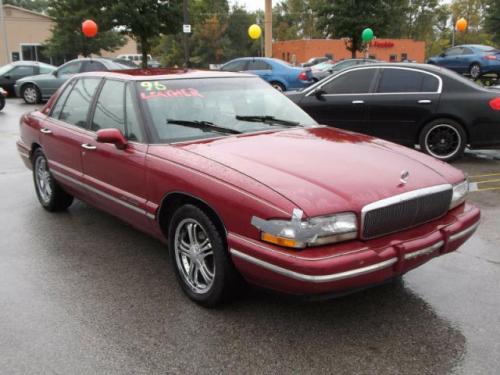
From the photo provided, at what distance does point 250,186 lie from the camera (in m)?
3.19

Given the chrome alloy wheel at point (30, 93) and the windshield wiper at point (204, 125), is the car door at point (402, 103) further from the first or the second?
the chrome alloy wheel at point (30, 93)

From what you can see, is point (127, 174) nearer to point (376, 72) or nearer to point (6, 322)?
point (6, 322)

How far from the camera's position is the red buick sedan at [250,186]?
300 centimetres

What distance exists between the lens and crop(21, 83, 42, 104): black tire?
18.9 meters

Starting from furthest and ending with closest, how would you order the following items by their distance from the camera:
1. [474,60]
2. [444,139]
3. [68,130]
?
[474,60], [444,139], [68,130]

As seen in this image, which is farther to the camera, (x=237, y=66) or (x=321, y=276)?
(x=237, y=66)

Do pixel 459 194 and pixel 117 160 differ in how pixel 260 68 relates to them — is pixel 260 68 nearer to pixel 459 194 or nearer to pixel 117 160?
pixel 117 160

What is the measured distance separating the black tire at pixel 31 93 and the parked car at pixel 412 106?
1292 centimetres

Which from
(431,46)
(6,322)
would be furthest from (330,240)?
(431,46)

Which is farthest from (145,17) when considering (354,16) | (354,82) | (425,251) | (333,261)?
(333,261)

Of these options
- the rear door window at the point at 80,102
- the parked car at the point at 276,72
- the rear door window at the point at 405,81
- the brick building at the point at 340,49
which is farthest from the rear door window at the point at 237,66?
the brick building at the point at 340,49

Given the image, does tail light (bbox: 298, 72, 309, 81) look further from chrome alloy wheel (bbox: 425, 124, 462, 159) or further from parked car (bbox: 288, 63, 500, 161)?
chrome alloy wheel (bbox: 425, 124, 462, 159)

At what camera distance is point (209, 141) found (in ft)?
13.2

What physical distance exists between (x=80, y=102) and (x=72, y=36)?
3720 centimetres
